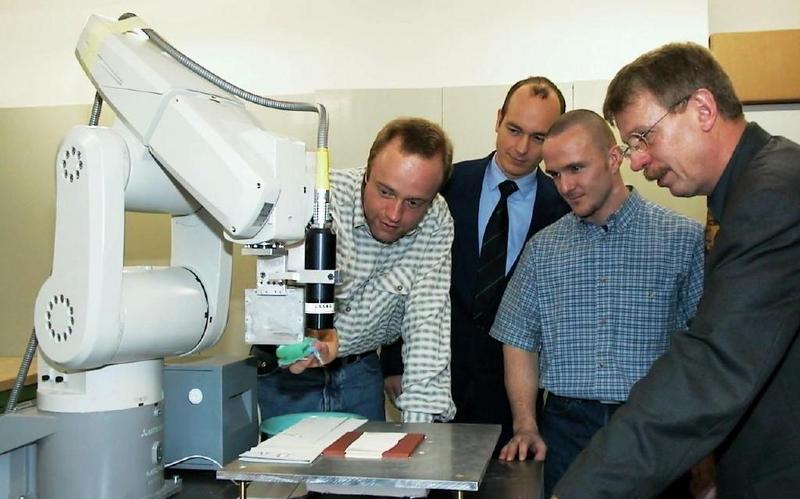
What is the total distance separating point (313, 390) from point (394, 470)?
2.40 feet

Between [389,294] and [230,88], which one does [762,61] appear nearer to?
[389,294]

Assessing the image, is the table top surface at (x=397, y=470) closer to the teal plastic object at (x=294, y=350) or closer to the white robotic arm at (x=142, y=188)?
the teal plastic object at (x=294, y=350)

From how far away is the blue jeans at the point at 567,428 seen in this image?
184 centimetres

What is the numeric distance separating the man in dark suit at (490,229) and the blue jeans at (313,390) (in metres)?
0.42

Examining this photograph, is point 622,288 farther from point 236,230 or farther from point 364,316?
point 236,230

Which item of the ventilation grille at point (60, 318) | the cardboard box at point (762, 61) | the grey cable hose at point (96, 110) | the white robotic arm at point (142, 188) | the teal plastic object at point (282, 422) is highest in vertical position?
the cardboard box at point (762, 61)

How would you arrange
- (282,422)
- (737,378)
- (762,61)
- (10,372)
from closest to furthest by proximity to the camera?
(737,378) → (282,422) → (10,372) → (762,61)

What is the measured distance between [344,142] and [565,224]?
148 cm

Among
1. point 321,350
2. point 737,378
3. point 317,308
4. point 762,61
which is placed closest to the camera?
point 737,378

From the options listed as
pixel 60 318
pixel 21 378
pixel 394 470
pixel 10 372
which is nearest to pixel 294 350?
pixel 394 470

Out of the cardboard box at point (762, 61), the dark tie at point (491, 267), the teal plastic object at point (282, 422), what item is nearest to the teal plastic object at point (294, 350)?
the teal plastic object at point (282, 422)

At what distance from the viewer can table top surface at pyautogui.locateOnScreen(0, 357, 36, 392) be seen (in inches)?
89.5

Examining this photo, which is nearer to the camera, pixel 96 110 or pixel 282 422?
pixel 96 110

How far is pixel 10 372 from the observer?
2.91 metres
